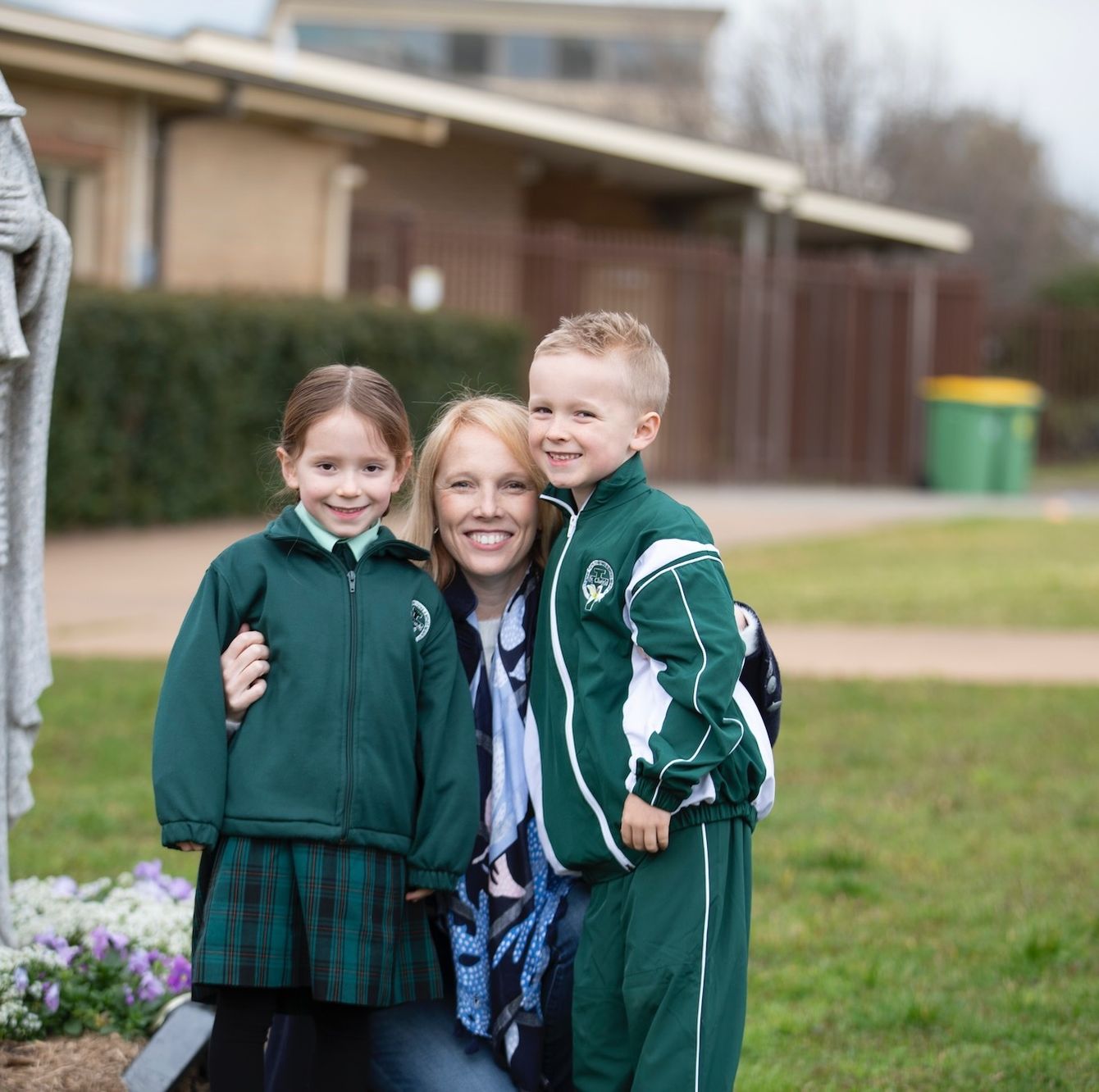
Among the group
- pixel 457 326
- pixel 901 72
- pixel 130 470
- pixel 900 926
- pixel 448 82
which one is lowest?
pixel 900 926

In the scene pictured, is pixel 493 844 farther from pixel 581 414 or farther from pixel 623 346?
pixel 623 346

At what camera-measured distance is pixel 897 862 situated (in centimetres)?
536

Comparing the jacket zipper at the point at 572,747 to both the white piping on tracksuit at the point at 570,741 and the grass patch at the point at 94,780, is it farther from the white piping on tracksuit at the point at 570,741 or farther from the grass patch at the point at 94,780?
the grass patch at the point at 94,780

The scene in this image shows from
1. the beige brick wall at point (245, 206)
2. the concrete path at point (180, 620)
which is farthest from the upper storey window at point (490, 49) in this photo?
the concrete path at point (180, 620)

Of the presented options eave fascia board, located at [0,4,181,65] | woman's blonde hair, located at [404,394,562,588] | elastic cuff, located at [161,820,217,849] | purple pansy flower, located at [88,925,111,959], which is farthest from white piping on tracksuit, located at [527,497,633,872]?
eave fascia board, located at [0,4,181,65]

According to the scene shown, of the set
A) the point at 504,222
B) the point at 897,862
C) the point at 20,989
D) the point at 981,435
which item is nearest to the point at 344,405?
the point at 20,989

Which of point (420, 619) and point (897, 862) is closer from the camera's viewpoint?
point (420, 619)

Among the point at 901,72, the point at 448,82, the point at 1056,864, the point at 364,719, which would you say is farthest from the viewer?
the point at 901,72

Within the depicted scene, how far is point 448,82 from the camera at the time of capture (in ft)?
57.0

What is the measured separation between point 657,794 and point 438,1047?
716 mm

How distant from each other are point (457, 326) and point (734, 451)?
20.0 ft

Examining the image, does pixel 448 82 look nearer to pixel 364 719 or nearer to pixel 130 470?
pixel 130 470

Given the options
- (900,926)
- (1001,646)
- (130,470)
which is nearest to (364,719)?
(900,926)

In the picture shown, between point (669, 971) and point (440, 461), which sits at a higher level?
point (440, 461)
